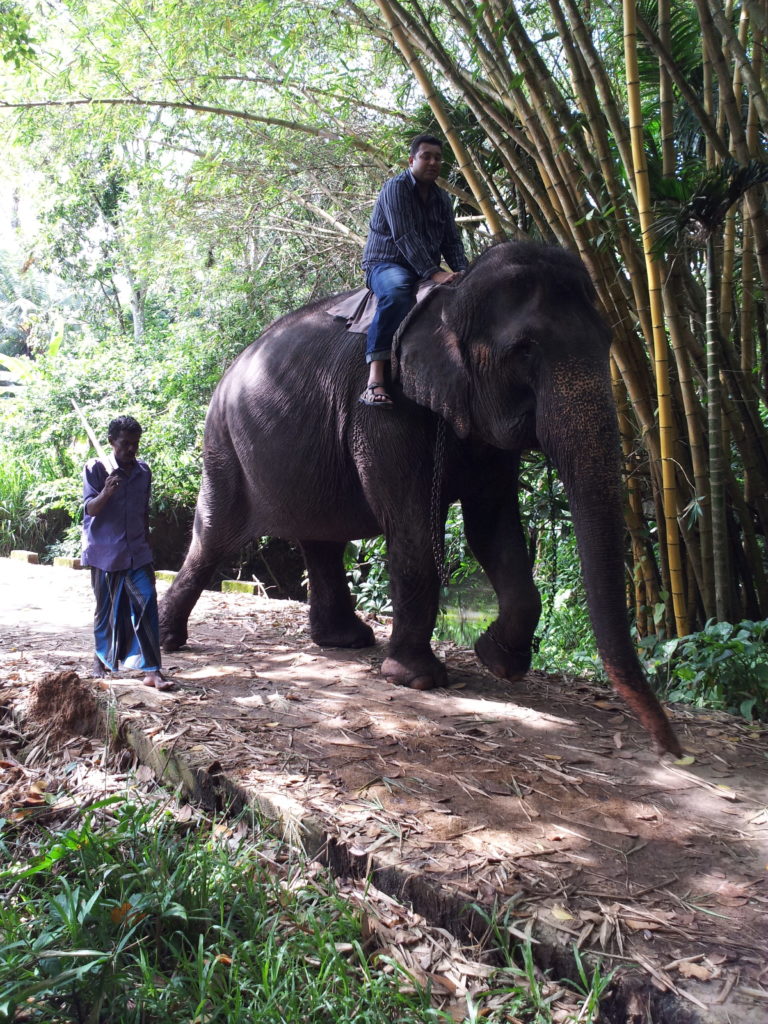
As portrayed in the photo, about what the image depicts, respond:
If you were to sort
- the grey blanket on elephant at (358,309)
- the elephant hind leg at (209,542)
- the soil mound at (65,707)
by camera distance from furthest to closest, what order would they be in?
the elephant hind leg at (209,542)
the grey blanket on elephant at (358,309)
the soil mound at (65,707)

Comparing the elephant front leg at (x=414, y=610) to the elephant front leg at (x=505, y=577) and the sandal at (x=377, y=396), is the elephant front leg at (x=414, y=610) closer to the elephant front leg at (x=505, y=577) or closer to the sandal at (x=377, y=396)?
the elephant front leg at (x=505, y=577)

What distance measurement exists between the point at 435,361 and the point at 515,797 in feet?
6.27

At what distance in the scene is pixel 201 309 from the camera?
12594mm

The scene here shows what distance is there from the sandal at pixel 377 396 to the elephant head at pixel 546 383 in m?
0.11

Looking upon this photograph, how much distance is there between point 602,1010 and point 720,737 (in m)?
1.77

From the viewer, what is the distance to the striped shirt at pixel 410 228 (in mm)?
4121

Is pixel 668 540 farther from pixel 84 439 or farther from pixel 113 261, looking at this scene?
pixel 113 261

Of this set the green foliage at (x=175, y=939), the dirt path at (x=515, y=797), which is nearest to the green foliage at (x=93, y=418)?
the dirt path at (x=515, y=797)

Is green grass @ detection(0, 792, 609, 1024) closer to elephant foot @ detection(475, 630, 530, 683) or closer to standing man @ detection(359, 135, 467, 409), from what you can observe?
elephant foot @ detection(475, 630, 530, 683)

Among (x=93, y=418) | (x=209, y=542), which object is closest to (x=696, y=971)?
(x=209, y=542)

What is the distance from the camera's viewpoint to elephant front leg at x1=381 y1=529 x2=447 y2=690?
13.3 ft

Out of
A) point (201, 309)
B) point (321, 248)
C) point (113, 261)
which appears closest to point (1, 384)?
point (113, 261)

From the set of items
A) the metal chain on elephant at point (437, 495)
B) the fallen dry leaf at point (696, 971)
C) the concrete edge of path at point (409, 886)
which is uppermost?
the metal chain on elephant at point (437, 495)

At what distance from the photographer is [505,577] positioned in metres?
4.16
